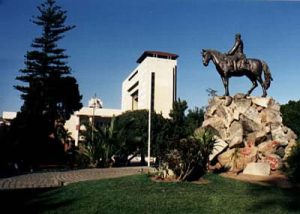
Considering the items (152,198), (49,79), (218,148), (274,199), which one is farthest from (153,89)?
(152,198)

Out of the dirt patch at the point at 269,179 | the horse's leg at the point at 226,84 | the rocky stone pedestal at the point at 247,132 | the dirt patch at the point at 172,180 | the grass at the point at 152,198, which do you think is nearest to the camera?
the grass at the point at 152,198

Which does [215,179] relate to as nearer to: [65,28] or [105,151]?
[105,151]

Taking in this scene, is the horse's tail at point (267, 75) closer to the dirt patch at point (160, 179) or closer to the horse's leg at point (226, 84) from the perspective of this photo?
the horse's leg at point (226, 84)

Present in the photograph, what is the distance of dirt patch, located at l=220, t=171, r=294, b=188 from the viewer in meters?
12.1

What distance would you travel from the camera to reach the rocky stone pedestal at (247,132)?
15.1 m

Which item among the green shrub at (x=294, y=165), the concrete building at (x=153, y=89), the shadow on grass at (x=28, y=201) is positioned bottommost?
the shadow on grass at (x=28, y=201)

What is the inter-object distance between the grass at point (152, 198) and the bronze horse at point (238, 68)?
23.6 ft

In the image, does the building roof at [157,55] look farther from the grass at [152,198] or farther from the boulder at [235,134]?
the grass at [152,198]

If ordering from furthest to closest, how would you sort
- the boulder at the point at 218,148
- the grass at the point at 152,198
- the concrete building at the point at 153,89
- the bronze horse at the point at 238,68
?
1. the concrete building at the point at 153,89
2. the bronze horse at the point at 238,68
3. the boulder at the point at 218,148
4. the grass at the point at 152,198

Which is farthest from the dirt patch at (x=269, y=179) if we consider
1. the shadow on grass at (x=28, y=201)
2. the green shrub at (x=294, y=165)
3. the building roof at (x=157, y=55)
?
the building roof at (x=157, y=55)

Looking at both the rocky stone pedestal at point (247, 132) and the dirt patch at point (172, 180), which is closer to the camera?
the dirt patch at point (172, 180)

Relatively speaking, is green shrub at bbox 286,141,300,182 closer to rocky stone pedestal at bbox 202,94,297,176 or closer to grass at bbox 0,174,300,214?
rocky stone pedestal at bbox 202,94,297,176

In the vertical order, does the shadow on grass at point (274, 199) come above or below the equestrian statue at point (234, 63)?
below

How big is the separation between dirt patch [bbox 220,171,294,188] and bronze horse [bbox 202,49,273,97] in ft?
16.2
